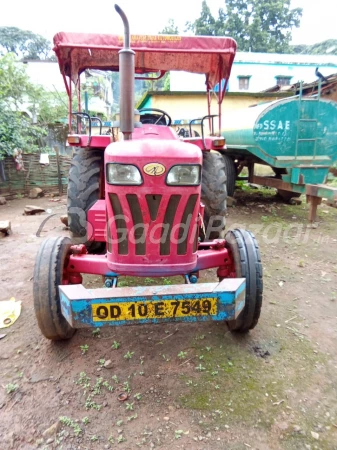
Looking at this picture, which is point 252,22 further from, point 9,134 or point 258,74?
point 9,134

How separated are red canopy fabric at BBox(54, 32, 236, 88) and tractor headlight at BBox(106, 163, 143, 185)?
1.85m

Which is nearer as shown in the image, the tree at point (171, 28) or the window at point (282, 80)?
the window at point (282, 80)

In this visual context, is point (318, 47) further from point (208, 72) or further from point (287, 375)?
point (287, 375)

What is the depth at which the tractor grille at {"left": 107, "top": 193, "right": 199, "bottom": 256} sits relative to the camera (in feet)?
6.98

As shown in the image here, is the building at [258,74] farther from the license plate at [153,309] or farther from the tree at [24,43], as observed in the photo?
the tree at [24,43]

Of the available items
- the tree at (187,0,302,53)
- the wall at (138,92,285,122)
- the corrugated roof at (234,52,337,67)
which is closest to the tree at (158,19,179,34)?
the tree at (187,0,302,53)

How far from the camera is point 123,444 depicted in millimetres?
1825

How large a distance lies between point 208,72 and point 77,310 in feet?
11.3

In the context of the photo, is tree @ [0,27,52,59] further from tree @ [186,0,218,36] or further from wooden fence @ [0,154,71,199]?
wooden fence @ [0,154,71,199]

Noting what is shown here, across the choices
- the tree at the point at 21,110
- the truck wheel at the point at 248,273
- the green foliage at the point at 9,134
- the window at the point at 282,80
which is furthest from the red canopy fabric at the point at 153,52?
the window at the point at 282,80

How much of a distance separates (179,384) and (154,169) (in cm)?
134

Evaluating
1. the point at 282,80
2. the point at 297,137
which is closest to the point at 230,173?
the point at 297,137

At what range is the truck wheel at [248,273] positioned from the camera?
A: 243cm

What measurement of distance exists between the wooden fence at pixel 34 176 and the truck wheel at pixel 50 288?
264 inches
